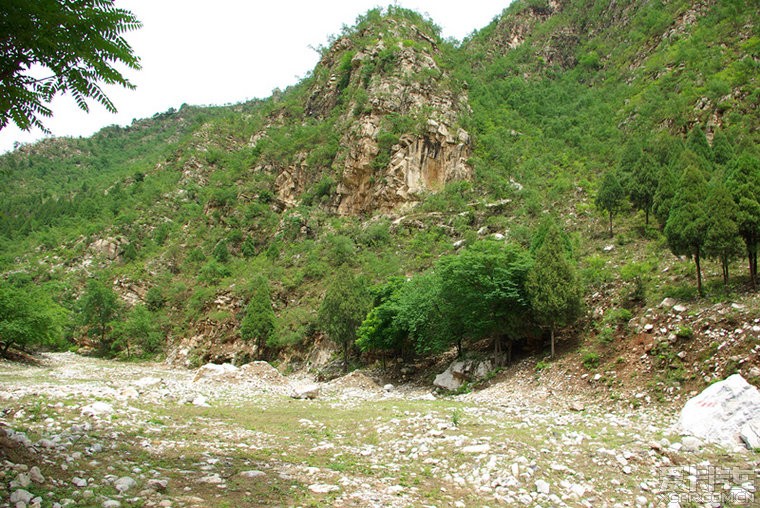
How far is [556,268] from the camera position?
21.3m

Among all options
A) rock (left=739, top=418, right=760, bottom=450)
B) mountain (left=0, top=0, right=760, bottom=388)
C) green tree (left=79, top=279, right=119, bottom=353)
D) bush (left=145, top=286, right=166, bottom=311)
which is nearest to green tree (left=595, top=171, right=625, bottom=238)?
mountain (left=0, top=0, right=760, bottom=388)

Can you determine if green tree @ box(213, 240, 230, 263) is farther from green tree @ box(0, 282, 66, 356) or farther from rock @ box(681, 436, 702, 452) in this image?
rock @ box(681, 436, 702, 452)

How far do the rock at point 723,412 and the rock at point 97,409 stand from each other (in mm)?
14827

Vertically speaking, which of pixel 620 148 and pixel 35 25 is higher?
pixel 620 148

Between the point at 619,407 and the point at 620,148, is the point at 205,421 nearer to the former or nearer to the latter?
the point at 619,407

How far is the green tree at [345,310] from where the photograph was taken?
109 feet

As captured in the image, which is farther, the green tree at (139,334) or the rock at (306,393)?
the green tree at (139,334)

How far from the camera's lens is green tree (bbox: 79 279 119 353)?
5097 cm

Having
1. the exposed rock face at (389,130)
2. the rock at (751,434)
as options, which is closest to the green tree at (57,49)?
the rock at (751,434)

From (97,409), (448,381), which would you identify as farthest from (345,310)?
(97,409)

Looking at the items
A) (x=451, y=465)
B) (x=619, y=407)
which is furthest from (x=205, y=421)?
(x=619, y=407)

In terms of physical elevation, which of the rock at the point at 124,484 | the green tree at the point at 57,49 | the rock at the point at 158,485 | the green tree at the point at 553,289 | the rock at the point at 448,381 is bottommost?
the rock at the point at 448,381

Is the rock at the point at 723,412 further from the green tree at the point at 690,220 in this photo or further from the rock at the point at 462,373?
the rock at the point at 462,373

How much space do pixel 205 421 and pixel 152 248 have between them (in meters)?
65.5
